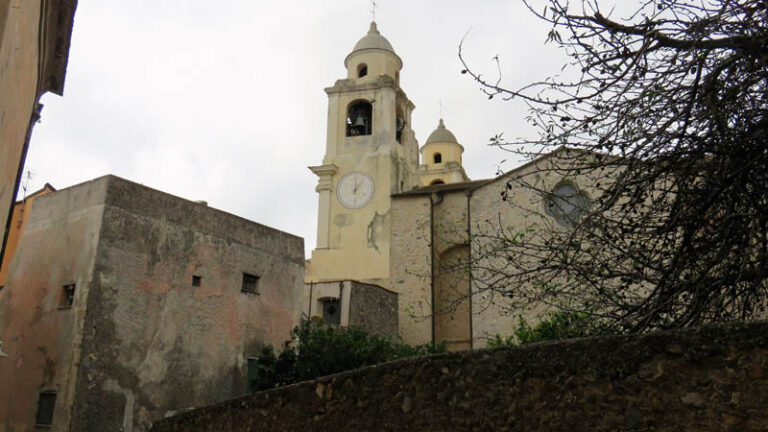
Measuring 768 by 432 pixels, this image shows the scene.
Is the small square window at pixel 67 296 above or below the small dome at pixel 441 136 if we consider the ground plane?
below

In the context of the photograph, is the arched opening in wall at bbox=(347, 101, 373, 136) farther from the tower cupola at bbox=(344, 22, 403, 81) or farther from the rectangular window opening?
the rectangular window opening

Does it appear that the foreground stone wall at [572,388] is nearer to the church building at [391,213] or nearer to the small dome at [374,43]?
the church building at [391,213]

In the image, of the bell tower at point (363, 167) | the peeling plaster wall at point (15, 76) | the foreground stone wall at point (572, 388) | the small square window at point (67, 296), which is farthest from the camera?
the bell tower at point (363, 167)

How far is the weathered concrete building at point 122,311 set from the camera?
13.4 m

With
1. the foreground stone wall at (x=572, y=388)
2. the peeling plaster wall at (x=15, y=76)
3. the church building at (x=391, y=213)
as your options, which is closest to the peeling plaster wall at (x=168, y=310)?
the peeling plaster wall at (x=15, y=76)

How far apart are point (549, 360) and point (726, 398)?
72 cm

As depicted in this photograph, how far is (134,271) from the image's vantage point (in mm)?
14641

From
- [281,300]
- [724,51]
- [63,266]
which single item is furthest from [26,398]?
[724,51]

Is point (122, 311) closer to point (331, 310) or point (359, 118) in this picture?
point (331, 310)

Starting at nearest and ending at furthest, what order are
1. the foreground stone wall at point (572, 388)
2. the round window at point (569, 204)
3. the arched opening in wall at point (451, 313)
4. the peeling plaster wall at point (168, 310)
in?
the foreground stone wall at point (572, 388) → the round window at point (569, 204) → the peeling plaster wall at point (168, 310) → the arched opening in wall at point (451, 313)

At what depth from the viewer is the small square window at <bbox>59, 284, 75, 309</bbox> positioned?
1406 cm

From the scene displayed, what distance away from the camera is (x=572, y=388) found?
2.78m

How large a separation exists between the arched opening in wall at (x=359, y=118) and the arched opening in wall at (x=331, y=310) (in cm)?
957

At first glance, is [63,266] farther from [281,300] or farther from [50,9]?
[50,9]
